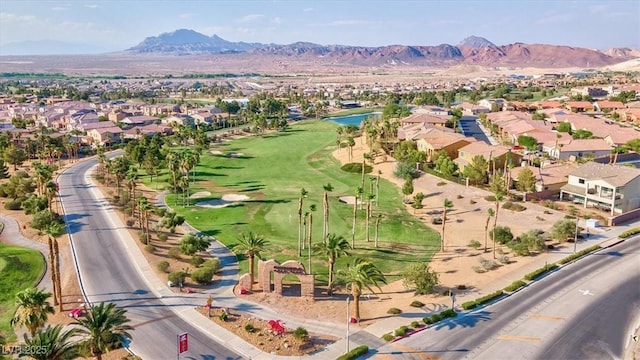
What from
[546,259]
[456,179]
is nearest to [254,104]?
[456,179]

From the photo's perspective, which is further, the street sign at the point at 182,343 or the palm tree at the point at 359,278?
the palm tree at the point at 359,278

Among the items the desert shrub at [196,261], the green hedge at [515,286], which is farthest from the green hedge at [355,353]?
the desert shrub at [196,261]

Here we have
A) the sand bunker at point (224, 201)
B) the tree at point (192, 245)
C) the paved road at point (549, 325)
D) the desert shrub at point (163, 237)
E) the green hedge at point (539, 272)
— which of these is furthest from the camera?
the sand bunker at point (224, 201)

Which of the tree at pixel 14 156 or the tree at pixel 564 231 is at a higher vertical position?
the tree at pixel 14 156

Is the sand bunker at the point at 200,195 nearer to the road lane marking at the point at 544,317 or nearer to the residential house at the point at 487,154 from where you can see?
the residential house at the point at 487,154

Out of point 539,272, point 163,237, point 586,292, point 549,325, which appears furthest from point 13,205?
point 586,292

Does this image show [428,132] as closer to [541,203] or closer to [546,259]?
[541,203]
